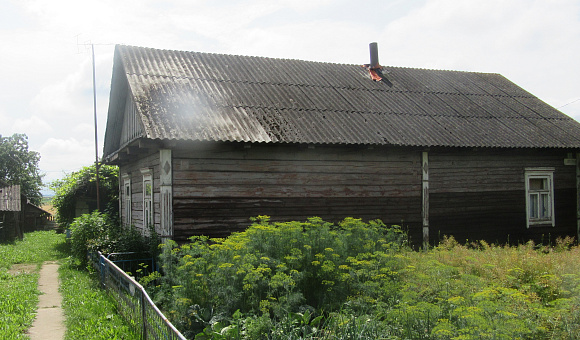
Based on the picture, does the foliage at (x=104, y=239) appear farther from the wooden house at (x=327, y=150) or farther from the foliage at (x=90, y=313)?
the foliage at (x=90, y=313)

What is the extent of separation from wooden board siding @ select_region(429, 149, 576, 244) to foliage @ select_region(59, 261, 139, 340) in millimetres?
7763

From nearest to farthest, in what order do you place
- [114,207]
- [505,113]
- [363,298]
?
1. [363,298]
2. [505,113]
3. [114,207]

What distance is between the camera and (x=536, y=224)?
1330 cm

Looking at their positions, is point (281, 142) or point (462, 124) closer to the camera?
point (281, 142)

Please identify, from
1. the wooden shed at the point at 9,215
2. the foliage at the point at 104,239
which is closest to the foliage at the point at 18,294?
the foliage at the point at 104,239

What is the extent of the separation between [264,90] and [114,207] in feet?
33.3

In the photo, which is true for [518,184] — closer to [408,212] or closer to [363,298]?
[408,212]

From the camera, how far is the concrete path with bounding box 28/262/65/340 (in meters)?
7.29

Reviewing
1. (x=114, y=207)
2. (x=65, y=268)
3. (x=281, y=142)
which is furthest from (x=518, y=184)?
(x=114, y=207)

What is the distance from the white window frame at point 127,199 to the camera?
47.5ft

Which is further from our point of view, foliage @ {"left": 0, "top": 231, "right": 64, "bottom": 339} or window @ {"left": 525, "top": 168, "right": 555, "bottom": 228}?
window @ {"left": 525, "top": 168, "right": 555, "bottom": 228}

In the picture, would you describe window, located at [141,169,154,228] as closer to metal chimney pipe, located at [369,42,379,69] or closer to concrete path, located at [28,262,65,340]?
concrete path, located at [28,262,65,340]

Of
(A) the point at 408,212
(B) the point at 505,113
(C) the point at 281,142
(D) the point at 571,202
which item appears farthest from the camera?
(B) the point at 505,113

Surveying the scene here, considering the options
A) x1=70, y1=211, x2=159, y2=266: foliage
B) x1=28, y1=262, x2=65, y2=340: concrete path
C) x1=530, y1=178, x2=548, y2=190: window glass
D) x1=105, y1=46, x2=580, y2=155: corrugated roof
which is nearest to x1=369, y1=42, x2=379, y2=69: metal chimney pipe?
x1=105, y1=46, x2=580, y2=155: corrugated roof
